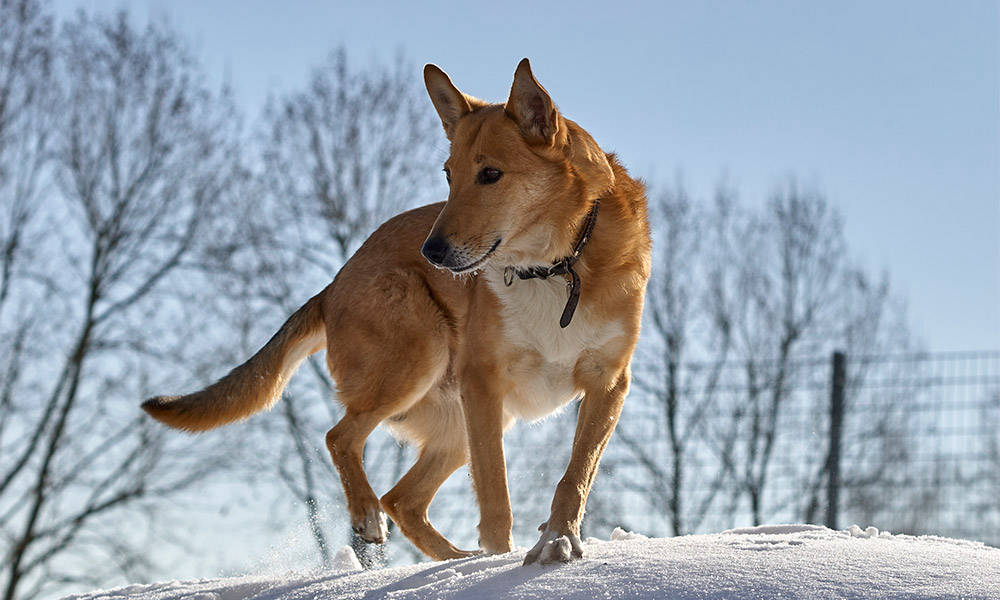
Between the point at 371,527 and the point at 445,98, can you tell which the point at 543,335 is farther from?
the point at 371,527

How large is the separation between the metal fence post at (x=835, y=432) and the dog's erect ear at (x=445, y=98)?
16.4 ft

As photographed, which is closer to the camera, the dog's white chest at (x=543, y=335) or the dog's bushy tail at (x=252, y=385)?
the dog's white chest at (x=543, y=335)

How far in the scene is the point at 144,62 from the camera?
1180 cm

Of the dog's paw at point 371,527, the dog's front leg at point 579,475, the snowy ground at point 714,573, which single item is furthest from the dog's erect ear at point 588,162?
the dog's paw at point 371,527

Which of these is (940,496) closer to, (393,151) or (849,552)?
(849,552)

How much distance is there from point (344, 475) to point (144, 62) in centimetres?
910

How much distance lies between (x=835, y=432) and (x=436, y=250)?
544 centimetres

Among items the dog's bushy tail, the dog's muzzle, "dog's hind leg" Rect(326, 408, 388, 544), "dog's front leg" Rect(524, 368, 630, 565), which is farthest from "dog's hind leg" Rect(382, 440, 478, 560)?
the dog's muzzle

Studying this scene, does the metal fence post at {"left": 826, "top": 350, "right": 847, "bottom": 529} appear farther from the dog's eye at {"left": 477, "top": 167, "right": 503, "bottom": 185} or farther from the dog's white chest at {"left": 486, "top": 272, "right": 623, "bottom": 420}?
the dog's eye at {"left": 477, "top": 167, "right": 503, "bottom": 185}

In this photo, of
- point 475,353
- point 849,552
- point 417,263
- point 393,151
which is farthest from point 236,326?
point 849,552

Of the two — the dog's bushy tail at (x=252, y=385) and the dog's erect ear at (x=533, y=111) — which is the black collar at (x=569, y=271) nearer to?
the dog's erect ear at (x=533, y=111)

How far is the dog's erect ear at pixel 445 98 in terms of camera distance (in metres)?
3.93

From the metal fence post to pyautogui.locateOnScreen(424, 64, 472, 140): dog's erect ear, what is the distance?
500 centimetres

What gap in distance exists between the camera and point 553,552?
298 cm
